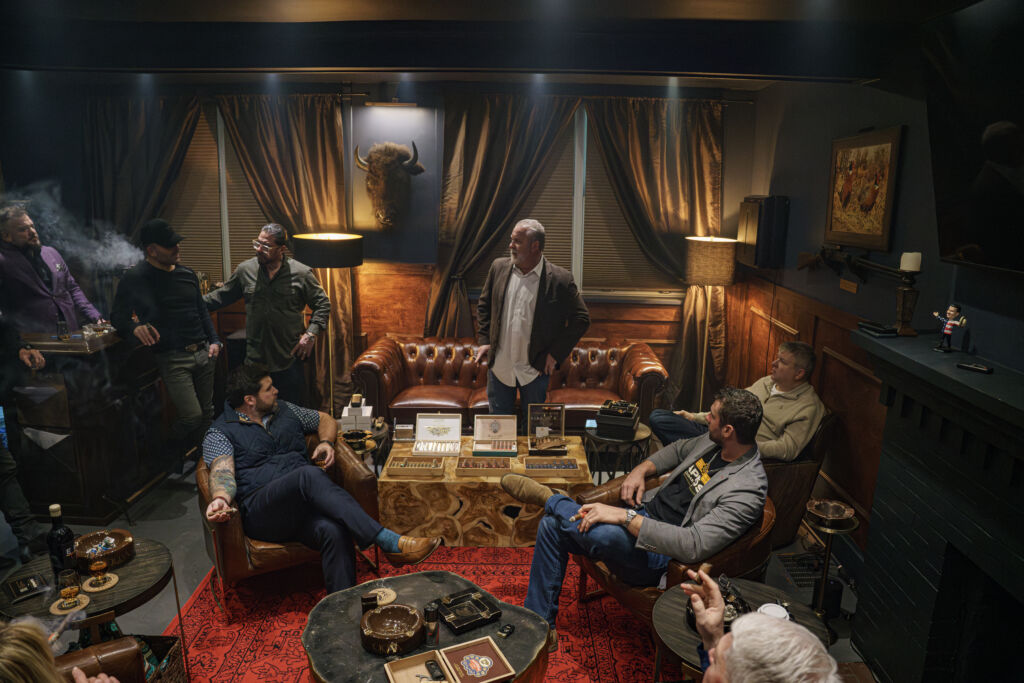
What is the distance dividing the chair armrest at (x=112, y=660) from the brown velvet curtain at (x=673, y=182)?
473 cm

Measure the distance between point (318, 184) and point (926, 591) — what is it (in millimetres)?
5264

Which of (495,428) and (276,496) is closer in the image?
(276,496)

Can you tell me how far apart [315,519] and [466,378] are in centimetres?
242

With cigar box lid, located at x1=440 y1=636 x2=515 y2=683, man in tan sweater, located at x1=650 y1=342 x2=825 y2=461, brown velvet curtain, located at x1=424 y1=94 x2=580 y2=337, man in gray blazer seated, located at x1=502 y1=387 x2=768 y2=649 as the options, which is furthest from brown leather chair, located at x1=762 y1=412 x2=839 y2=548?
brown velvet curtain, located at x1=424 y1=94 x2=580 y2=337

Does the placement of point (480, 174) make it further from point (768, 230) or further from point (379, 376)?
point (768, 230)

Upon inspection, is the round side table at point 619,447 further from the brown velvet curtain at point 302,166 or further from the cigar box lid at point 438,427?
the brown velvet curtain at point 302,166

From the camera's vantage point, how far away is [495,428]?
4191 millimetres

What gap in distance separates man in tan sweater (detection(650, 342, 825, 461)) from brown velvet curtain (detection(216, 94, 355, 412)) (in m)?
3.30

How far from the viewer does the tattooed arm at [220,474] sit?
317cm

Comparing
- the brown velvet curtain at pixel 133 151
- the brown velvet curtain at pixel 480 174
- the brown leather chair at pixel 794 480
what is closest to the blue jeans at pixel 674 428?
the brown leather chair at pixel 794 480

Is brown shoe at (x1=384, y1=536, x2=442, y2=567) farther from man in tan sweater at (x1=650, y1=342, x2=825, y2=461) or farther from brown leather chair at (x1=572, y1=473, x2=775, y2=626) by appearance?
man in tan sweater at (x1=650, y1=342, x2=825, y2=461)

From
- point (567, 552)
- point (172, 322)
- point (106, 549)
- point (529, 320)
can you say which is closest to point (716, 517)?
point (567, 552)

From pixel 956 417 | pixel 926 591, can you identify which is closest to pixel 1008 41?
pixel 956 417

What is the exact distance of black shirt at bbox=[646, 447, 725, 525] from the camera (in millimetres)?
3156
